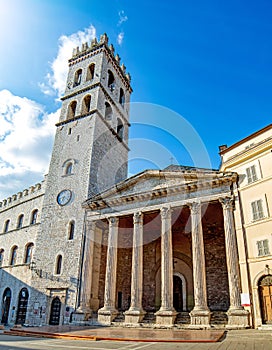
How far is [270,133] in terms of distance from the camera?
15.1 meters

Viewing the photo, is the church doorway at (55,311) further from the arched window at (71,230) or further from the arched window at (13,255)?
the arched window at (13,255)

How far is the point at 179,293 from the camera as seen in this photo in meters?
21.0

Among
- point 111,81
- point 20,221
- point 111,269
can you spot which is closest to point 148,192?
point 111,269

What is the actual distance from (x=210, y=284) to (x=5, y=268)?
57.7 feet

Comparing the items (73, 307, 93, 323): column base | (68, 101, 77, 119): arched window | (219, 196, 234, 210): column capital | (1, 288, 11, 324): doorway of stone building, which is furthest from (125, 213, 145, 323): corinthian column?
(68, 101, 77, 119): arched window

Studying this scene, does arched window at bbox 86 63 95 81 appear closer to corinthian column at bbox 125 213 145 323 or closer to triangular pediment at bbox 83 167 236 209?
triangular pediment at bbox 83 167 236 209

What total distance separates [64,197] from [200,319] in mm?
13596

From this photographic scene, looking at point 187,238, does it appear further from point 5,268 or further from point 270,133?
point 5,268

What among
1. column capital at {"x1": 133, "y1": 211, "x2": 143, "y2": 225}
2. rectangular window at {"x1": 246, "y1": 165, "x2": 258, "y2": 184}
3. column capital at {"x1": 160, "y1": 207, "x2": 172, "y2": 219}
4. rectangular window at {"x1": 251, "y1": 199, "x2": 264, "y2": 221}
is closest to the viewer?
rectangular window at {"x1": 251, "y1": 199, "x2": 264, "y2": 221}

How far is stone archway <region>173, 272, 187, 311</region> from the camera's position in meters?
20.5

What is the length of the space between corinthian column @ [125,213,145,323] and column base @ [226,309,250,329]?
5061 millimetres

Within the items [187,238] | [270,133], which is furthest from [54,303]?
[270,133]

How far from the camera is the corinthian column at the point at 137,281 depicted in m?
16.1

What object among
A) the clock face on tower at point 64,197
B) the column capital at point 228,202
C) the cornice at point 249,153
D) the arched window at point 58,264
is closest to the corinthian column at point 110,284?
the arched window at point 58,264
